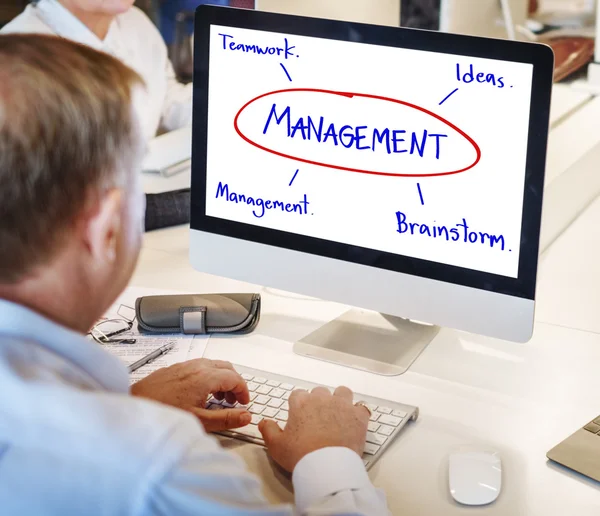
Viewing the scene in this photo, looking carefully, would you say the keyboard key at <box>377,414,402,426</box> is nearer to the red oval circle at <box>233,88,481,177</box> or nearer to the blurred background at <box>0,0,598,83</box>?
the red oval circle at <box>233,88,481,177</box>

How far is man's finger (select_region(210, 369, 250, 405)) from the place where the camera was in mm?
1051

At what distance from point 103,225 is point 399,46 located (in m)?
0.52

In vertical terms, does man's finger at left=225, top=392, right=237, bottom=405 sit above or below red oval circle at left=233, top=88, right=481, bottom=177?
below

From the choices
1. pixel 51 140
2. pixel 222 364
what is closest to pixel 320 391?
pixel 222 364

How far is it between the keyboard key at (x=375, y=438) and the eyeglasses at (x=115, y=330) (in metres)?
0.42

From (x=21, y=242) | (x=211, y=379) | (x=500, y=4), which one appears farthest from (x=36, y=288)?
(x=500, y=4)

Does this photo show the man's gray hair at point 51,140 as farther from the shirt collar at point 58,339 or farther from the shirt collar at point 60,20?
the shirt collar at point 60,20

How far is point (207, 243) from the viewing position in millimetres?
1288

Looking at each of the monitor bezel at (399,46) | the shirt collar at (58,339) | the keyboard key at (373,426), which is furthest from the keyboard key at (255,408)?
the shirt collar at (58,339)

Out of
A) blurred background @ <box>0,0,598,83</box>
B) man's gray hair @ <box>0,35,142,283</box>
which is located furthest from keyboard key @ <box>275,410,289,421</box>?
blurred background @ <box>0,0,598,83</box>

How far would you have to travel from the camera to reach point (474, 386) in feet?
3.76

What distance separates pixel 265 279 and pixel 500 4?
1313mm

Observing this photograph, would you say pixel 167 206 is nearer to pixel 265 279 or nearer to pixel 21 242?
pixel 265 279

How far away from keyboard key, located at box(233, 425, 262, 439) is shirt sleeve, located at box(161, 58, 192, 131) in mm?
829
